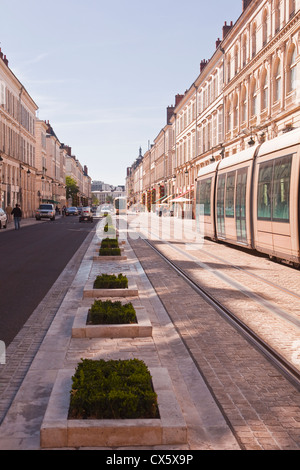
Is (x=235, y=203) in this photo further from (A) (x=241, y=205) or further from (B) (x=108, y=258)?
(B) (x=108, y=258)

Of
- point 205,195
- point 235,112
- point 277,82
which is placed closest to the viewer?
point 205,195

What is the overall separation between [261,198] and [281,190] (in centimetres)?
190

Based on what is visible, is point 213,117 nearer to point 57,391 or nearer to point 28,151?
point 28,151

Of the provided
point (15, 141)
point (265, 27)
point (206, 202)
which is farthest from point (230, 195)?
point (15, 141)

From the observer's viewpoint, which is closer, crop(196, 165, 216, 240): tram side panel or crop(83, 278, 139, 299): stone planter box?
crop(83, 278, 139, 299): stone planter box

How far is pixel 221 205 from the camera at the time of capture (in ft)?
64.9

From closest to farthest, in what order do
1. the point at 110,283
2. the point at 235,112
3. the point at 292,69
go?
the point at 110,283 < the point at 292,69 < the point at 235,112

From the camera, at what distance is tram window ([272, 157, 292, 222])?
12.3m

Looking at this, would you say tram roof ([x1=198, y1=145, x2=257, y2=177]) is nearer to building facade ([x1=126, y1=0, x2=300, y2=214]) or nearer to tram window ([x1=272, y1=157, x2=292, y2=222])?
building facade ([x1=126, y1=0, x2=300, y2=214])

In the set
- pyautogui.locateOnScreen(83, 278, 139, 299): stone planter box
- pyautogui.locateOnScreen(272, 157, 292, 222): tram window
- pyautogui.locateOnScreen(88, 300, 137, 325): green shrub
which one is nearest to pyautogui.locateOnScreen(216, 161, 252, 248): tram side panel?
pyautogui.locateOnScreen(272, 157, 292, 222): tram window

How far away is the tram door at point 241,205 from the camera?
16.5m

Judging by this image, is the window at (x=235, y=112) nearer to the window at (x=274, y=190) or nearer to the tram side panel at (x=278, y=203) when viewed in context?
the tram side panel at (x=278, y=203)

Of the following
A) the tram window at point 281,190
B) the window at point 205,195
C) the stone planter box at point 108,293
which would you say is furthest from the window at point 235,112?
the stone planter box at point 108,293

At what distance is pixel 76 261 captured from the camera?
15.6m
